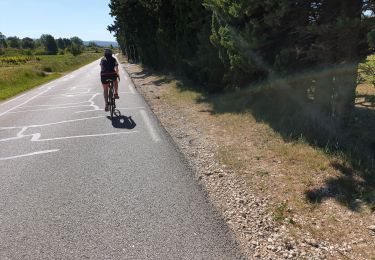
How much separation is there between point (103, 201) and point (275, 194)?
2.46 meters

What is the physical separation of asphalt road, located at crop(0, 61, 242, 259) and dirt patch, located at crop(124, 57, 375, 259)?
0.32 meters

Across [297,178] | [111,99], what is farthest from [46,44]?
[297,178]

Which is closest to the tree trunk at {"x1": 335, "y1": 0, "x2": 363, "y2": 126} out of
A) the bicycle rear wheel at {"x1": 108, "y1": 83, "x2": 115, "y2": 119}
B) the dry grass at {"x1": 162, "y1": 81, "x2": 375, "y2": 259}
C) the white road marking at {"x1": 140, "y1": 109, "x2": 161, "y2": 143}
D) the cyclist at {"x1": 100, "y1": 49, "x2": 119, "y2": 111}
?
the dry grass at {"x1": 162, "y1": 81, "x2": 375, "y2": 259}

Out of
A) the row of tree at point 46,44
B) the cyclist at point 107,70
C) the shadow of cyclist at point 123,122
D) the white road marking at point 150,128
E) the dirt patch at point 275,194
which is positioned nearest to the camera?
the dirt patch at point 275,194

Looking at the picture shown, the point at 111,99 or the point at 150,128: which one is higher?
the point at 111,99

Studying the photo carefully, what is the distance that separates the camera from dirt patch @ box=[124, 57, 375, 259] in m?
3.61

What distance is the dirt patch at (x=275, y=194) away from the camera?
3.61 metres

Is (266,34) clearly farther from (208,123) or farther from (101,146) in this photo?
(101,146)

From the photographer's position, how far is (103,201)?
15.8 feet

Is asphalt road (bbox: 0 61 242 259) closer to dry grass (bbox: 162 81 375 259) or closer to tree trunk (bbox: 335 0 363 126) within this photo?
dry grass (bbox: 162 81 375 259)

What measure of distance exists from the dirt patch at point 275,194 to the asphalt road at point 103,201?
0.32 m

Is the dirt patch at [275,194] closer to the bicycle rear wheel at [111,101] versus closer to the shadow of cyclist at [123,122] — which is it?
the shadow of cyclist at [123,122]

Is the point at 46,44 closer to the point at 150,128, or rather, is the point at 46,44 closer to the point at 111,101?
the point at 111,101

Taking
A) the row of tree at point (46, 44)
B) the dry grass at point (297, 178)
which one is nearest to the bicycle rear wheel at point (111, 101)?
the dry grass at point (297, 178)
